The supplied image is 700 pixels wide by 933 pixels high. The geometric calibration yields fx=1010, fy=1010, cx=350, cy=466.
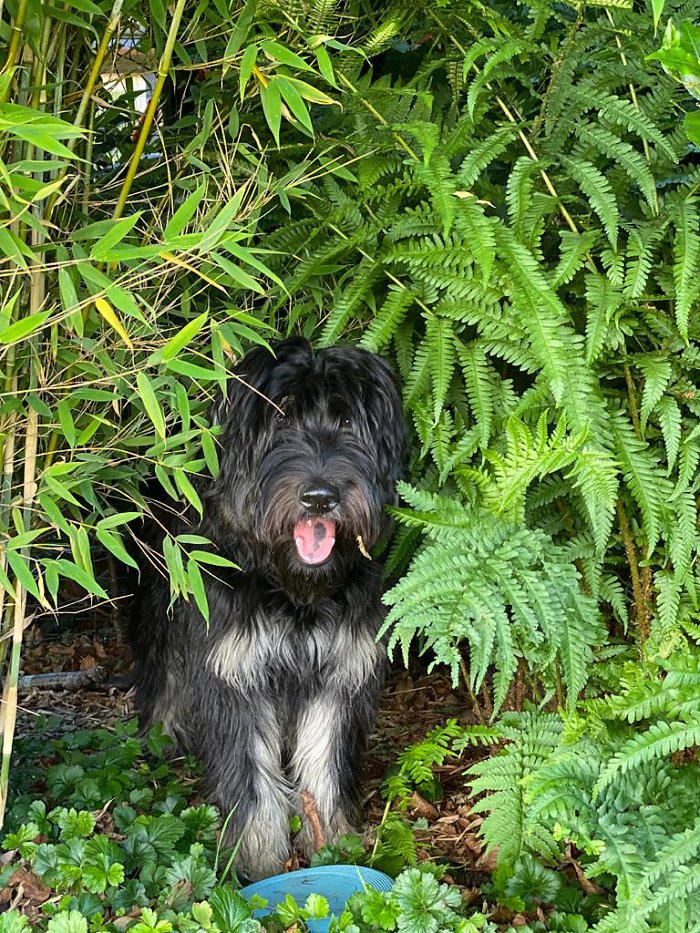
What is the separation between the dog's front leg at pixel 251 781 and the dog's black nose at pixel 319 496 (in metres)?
0.65

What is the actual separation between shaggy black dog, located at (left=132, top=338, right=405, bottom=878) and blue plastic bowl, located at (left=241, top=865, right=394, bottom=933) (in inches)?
13.0

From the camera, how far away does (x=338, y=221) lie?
301cm

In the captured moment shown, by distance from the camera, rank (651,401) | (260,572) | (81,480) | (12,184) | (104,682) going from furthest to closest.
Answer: (104,682)
(260,572)
(651,401)
(81,480)
(12,184)

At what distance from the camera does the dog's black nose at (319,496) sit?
2.53 metres

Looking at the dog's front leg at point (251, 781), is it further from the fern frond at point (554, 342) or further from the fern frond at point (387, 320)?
the fern frond at point (554, 342)

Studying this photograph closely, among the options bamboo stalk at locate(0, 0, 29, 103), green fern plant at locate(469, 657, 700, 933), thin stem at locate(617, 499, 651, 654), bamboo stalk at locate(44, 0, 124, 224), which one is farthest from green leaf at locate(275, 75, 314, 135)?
green fern plant at locate(469, 657, 700, 933)

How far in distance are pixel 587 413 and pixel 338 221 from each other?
972mm

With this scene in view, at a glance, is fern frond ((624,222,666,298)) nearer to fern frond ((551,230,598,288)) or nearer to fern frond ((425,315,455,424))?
fern frond ((551,230,598,288))

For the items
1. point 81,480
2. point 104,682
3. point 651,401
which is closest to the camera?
point 81,480

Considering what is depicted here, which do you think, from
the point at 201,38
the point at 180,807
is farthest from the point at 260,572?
the point at 201,38

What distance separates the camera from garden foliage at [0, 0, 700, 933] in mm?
2242

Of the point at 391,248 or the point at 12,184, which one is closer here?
the point at 12,184

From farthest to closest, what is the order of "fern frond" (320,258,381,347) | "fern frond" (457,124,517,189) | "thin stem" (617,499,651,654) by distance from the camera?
"fern frond" (320,258,381,347) → "thin stem" (617,499,651,654) → "fern frond" (457,124,517,189)

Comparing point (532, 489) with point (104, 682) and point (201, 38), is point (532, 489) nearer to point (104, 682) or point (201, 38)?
point (201, 38)
